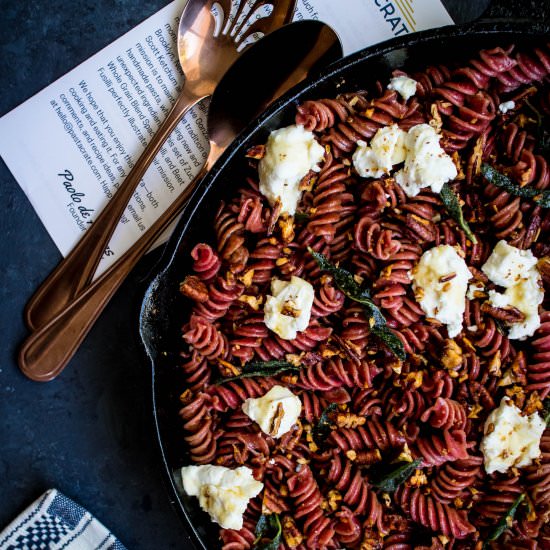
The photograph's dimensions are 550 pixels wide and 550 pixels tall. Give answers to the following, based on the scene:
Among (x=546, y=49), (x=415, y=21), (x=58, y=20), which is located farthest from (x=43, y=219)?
(x=546, y=49)

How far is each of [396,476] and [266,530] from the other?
18.8 inches

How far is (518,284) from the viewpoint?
82.7 inches

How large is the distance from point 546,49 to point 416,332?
39.2 inches

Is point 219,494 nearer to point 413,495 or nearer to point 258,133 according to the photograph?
point 413,495

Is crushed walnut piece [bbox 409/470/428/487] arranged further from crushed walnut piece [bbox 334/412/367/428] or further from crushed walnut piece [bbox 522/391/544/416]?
crushed walnut piece [bbox 522/391/544/416]

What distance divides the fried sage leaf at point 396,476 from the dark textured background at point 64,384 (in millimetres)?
868

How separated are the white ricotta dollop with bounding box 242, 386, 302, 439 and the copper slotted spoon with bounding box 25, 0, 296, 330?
83 centimetres

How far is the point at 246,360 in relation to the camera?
2.14 m

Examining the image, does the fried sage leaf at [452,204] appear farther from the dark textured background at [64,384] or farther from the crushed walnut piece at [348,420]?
the dark textured background at [64,384]

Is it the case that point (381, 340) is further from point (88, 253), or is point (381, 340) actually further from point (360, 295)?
point (88, 253)

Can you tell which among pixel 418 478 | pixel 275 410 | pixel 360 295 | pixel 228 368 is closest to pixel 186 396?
pixel 228 368

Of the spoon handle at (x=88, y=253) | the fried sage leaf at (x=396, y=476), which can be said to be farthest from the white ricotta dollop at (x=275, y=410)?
the spoon handle at (x=88, y=253)

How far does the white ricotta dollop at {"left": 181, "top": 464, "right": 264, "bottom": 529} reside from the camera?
206cm

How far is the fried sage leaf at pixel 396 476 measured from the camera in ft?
6.81
